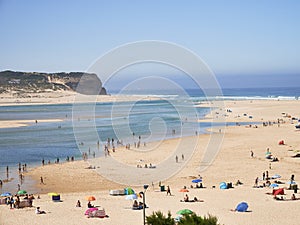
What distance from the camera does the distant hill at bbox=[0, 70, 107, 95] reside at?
513 ft

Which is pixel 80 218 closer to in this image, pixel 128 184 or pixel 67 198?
pixel 67 198

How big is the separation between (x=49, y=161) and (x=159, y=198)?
584 inches

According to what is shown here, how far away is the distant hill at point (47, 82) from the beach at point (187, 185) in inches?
4563

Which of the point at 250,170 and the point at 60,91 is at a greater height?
the point at 60,91

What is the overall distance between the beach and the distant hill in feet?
380

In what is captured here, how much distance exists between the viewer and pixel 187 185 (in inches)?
1093

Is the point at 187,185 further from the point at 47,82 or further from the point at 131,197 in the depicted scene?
the point at 47,82

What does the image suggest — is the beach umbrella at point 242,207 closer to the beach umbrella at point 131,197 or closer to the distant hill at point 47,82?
the beach umbrella at point 131,197

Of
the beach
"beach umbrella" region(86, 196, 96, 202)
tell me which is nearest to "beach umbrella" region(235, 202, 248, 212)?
the beach

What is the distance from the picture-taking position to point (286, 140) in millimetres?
44938

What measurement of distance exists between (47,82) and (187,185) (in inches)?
5714

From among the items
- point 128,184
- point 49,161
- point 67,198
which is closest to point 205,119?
point 49,161

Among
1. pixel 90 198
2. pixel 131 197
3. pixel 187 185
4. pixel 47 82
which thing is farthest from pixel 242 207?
pixel 47 82

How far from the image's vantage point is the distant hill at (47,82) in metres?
156
